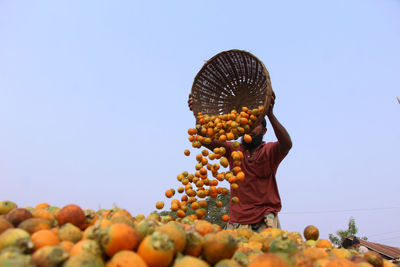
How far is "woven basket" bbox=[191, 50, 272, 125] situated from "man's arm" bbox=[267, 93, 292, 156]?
1.85 ft

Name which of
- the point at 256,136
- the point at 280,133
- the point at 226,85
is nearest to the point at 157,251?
the point at 280,133

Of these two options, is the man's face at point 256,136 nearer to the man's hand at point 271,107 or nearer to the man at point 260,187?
the man at point 260,187

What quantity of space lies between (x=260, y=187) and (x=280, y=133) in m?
1.03

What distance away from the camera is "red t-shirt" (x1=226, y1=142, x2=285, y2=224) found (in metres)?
5.13

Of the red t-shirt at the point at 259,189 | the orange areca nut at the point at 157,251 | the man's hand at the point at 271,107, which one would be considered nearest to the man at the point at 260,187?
the red t-shirt at the point at 259,189

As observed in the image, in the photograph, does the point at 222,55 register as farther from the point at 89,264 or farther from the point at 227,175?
the point at 89,264

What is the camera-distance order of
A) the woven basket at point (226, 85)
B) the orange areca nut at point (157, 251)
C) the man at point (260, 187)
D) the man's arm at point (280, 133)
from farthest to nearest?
the woven basket at point (226, 85)
the man at point (260, 187)
the man's arm at point (280, 133)
the orange areca nut at point (157, 251)

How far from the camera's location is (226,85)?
19.4ft

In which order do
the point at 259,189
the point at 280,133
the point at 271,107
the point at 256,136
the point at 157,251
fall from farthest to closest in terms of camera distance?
the point at 256,136 < the point at 259,189 < the point at 280,133 < the point at 271,107 < the point at 157,251

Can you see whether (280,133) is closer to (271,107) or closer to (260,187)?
(271,107)

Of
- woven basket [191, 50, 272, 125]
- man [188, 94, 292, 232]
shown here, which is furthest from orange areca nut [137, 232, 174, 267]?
woven basket [191, 50, 272, 125]

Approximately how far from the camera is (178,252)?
1884 mm

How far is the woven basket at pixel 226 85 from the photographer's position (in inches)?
214

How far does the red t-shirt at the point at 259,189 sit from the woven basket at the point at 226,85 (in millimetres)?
900
